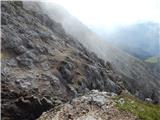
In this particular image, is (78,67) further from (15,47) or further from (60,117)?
(60,117)

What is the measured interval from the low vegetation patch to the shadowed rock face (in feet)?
73.0

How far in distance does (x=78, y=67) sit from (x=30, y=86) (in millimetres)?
21793

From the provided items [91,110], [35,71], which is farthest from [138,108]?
[35,71]

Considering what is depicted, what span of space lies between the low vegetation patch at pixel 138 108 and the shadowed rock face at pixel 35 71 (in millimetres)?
22245

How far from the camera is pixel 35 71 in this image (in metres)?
79.4

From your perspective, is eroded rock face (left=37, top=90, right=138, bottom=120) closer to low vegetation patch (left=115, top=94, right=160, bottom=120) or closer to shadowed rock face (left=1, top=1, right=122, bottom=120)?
low vegetation patch (left=115, top=94, right=160, bottom=120)

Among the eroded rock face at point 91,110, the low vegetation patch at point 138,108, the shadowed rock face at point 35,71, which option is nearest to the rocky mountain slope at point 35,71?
the shadowed rock face at point 35,71

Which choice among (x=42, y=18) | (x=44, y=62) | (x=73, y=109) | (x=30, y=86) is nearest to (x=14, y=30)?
(x=44, y=62)

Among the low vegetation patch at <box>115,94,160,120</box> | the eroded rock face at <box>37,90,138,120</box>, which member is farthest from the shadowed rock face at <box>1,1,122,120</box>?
the low vegetation patch at <box>115,94,160,120</box>

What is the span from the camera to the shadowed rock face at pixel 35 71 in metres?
64.8

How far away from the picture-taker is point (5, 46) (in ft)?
277

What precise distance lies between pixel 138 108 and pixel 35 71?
40528 millimetres

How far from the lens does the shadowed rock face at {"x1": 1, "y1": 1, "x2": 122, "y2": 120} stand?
212 ft

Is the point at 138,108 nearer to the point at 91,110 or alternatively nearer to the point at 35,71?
the point at 91,110
